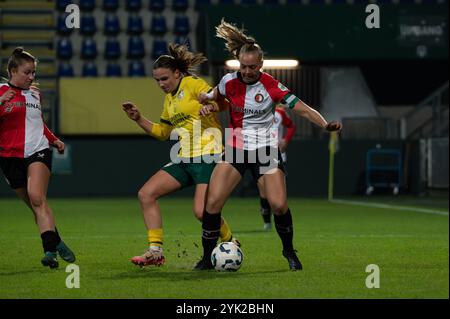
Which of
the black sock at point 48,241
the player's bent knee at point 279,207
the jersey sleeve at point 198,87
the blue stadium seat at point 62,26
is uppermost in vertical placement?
the blue stadium seat at point 62,26

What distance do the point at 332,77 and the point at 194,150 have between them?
771 inches

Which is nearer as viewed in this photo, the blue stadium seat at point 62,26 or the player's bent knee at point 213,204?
the player's bent knee at point 213,204

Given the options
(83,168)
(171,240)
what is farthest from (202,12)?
(171,240)

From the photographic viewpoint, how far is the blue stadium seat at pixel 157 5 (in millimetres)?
28734

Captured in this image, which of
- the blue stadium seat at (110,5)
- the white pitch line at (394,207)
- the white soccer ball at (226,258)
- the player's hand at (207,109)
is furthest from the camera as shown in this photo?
the blue stadium seat at (110,5)

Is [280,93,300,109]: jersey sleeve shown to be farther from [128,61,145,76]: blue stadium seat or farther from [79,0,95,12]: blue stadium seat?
[79,0,95,12]: blue stadium seat

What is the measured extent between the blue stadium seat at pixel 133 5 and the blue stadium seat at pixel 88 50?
1477 mm

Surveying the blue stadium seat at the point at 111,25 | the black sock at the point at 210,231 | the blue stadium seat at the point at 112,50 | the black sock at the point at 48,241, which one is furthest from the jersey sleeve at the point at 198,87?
the blue stadium seat at the point at 111,25

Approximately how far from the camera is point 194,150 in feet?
31.8

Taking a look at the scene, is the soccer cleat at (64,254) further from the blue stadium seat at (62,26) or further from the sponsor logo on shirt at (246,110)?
the blue stadium seat at (62,26)

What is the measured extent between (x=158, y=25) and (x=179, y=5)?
2.82 ft

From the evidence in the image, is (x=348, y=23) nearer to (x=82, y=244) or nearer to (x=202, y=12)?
(x=202, y=12)

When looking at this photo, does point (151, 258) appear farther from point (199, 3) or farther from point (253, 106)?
point (199, 3)

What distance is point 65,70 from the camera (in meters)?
27.4
